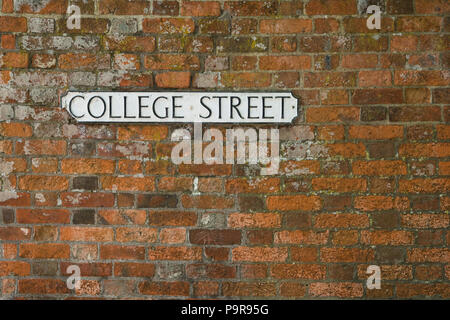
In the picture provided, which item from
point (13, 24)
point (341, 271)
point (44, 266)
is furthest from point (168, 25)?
point (341, 271)

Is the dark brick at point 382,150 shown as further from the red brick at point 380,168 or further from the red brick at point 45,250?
the red brick at point 45,250

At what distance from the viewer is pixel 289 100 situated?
1.58 meters

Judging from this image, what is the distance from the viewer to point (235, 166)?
1.61 metres

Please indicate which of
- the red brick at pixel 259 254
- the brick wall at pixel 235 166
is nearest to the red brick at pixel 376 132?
the brick wall at pixel 235 166

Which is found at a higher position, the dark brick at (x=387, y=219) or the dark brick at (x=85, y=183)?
the dark brick at (x=85, y=183)

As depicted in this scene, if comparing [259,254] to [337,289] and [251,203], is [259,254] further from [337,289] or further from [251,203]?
[337,289]

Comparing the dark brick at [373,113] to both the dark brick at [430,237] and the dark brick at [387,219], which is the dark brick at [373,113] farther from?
the dark brick at [430,237]

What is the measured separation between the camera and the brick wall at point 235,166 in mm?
1587

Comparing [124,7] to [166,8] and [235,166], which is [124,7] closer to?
[166,8]

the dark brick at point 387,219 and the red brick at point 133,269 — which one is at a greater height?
the dark brick at point 387,219

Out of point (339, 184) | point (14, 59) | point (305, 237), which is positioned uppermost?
point (14, 59)

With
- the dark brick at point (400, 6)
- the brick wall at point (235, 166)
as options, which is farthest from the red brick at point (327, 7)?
the dark brick at point (400, 6)

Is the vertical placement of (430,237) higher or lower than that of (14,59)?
lower

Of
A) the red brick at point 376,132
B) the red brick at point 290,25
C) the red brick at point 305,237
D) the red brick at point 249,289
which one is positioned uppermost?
the red brick at point 290,25
